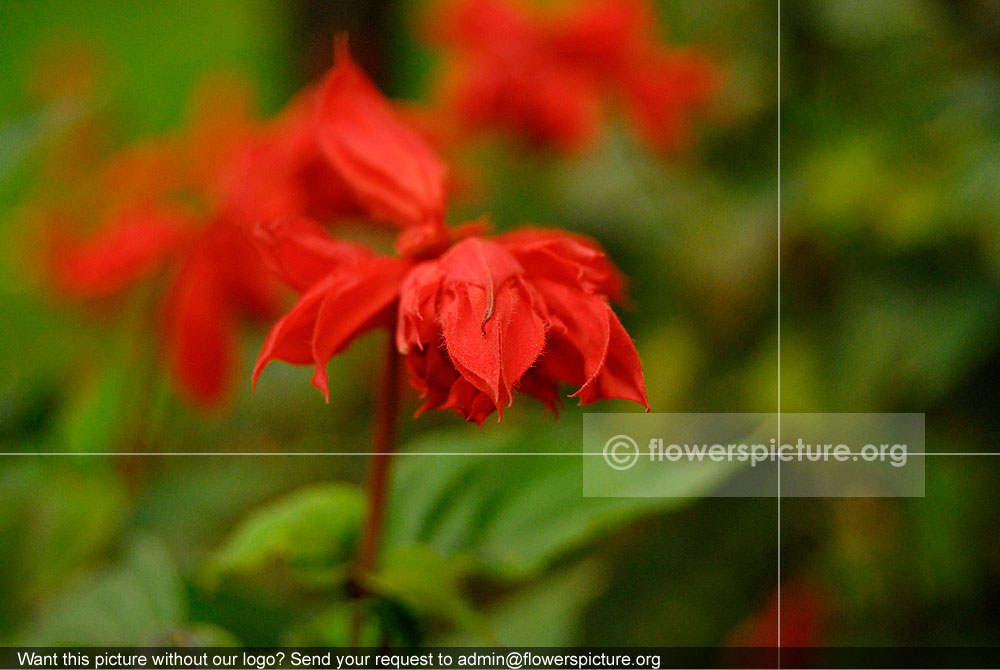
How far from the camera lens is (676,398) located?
59 centimetres

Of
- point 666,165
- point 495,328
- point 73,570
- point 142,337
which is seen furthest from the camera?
point 666,165

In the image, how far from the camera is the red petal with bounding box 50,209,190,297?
56 cm

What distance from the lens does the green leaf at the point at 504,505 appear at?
388mm

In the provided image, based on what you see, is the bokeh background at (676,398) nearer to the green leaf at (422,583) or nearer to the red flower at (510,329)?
the green leaf at (422,583)

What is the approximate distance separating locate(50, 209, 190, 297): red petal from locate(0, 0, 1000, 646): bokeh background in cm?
5

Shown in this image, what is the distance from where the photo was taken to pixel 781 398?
56 centimetres

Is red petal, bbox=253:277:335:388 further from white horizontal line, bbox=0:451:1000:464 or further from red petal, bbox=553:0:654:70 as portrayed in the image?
red petal, bbox=553:0:654:70

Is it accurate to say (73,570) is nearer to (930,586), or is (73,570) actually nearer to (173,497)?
(173,497)

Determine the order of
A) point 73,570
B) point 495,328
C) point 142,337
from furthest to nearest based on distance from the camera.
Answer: point 142,337 → point 73,570 → point 495,328

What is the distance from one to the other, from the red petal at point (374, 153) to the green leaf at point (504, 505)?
0.14 m

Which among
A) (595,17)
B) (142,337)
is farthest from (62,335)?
(595,17)

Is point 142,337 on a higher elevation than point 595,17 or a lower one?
lower

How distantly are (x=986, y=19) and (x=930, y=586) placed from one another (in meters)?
0.37

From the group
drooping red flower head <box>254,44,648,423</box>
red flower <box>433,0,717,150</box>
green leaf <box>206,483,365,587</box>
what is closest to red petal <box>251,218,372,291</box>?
drooping red flower head <box>254,44,648,423</box>
